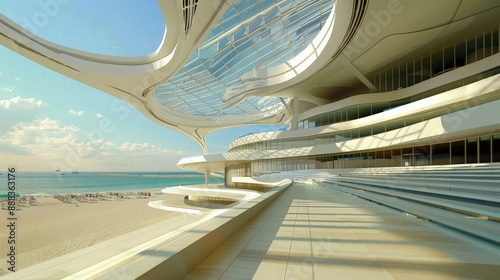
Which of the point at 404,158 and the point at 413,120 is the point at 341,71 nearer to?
the point at 413,120

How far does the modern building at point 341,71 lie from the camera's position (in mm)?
16641

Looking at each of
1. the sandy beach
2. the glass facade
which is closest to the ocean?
the sandy beach

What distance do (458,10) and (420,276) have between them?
22734mm

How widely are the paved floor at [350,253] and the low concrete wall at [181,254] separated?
12 centimetres

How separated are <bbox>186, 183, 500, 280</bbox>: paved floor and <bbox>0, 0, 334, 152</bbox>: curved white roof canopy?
40.1 ft

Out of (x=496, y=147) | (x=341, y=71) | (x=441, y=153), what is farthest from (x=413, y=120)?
(x=341, y=71)

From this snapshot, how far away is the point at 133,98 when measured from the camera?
30391 millimetres

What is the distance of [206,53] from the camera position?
26906 mm

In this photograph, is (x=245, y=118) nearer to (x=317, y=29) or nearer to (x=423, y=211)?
(x=317, y=29)

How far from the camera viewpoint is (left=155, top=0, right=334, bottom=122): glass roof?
20.6m

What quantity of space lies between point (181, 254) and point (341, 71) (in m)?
29.1

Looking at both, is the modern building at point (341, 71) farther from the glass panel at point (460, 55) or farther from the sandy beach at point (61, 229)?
the sandy beach at point (61, 229)

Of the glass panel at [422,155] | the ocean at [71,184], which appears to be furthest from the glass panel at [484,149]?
the ocean at [71,184]

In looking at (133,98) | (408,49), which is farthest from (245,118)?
(408,49)
